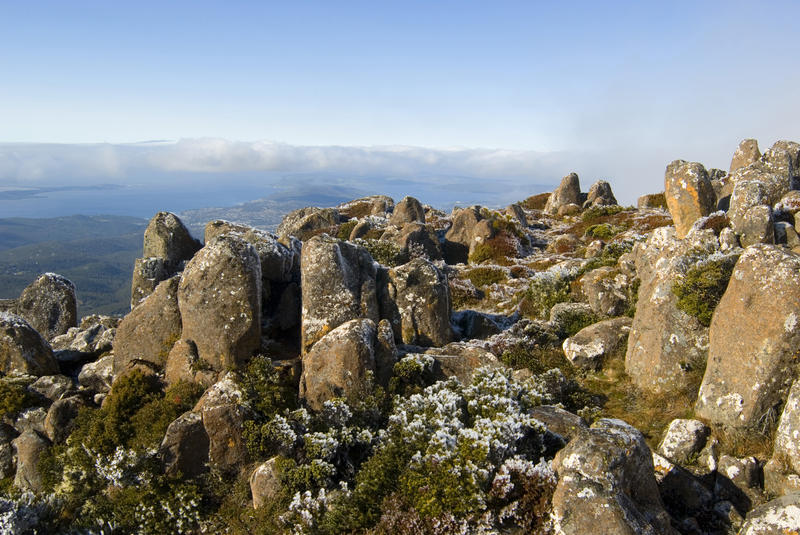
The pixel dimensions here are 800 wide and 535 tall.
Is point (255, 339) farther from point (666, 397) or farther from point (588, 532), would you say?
point (666, 397)

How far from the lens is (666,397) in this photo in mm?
12172

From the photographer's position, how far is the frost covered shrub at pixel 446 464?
8320 mm

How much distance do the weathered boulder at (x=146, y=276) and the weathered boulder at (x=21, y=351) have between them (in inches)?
155

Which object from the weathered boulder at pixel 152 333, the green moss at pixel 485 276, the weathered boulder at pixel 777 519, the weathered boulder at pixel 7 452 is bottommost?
the weathered boulder at pixel 7 452

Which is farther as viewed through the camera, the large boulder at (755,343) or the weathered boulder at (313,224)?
the weathered boulder at (313,224)

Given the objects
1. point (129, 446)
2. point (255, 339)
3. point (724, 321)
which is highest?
point (724, 321)

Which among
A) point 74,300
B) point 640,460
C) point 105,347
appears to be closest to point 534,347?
point 640,460

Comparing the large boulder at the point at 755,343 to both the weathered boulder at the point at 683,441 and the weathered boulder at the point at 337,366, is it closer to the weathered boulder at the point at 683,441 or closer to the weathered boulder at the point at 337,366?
the weathered boulder at the point at 683,441

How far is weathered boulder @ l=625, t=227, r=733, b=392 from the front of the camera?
12.4m

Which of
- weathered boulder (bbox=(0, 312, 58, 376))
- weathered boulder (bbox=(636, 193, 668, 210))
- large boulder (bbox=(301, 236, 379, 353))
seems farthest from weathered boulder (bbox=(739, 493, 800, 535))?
weathered boulder (bbox=(636, 193, 668, 210))

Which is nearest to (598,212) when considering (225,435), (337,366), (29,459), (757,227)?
(757,227)

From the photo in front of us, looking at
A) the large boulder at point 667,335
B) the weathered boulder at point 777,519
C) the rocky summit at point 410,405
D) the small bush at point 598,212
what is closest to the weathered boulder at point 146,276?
the rocky summit at point 410,405

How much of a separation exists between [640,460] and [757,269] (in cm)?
577

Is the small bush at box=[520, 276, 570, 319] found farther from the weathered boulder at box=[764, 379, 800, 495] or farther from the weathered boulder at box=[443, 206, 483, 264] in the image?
the weathered boulder at box=[443, 206, 483, 264]
